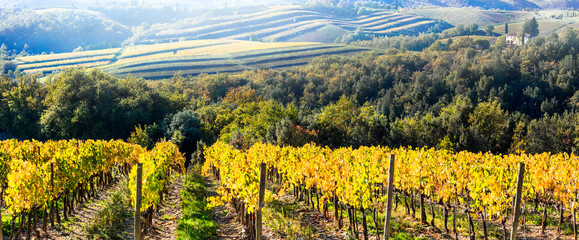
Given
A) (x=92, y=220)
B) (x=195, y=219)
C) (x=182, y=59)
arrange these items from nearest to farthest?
1. (x=92, y=220)
2. (x=195, y=219)
3. (x=182, y=59)

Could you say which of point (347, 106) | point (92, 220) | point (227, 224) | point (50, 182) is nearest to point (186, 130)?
point (347, 106)

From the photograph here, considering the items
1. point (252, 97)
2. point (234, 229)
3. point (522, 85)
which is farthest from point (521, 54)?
point (234, 229)

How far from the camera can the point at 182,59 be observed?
13500cm

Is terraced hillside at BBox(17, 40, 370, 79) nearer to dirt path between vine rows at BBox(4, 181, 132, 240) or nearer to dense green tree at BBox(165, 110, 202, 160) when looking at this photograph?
dense green tree at BBox(165, 110, 202, 160)

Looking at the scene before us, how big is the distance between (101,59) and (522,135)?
5543 inches

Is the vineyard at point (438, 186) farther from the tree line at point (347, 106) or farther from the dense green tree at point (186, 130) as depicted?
the dense green tree at point (186, 130)

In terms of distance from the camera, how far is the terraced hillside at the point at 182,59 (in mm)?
119000

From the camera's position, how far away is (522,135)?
142 ft

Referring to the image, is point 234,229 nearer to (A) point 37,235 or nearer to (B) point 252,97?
(A) point 37,235

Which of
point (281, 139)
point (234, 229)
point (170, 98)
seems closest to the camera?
point (234, 229)

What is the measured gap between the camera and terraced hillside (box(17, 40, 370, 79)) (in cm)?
11900

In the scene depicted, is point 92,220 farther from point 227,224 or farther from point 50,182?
point 227,224

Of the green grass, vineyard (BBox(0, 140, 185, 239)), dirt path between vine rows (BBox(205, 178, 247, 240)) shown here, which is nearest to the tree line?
the green grass

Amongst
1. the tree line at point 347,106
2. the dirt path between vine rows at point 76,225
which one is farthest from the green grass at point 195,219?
the tree line at point 347,106
